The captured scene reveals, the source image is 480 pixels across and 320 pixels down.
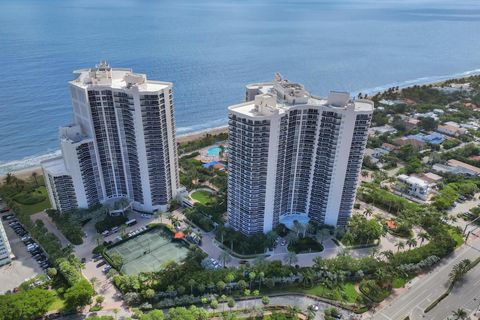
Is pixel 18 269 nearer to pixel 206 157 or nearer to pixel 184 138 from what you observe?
pixel 206 157

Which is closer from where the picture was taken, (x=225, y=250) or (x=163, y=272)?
(x=163, y=272)

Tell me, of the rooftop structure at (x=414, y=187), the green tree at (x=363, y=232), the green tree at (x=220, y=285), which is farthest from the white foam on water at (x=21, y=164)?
the rooftop structure at (x=414, y=187)

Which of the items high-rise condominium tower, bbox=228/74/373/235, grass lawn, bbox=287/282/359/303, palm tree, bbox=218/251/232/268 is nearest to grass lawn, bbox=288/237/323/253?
high-rise condominium tower, bbox=228/74/373/235

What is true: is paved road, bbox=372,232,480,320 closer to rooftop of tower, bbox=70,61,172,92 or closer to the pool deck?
rooftop of tower, bbox=70,61,172,92

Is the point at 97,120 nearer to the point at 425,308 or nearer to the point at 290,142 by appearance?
the point at 290,142

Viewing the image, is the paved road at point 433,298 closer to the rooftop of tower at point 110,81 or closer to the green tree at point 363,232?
the green tree at point 363,232

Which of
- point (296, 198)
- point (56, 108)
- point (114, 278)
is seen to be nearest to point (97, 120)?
point (114, 278)
